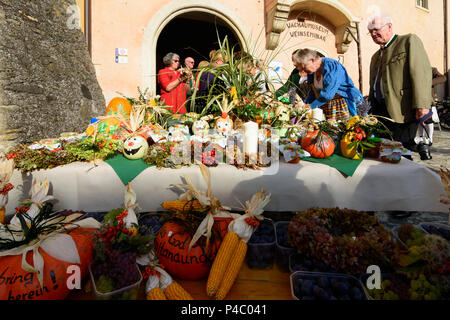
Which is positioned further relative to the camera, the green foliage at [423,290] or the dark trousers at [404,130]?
the dark trousers at [404,130]

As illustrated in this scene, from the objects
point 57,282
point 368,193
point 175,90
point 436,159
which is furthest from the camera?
point 436,159

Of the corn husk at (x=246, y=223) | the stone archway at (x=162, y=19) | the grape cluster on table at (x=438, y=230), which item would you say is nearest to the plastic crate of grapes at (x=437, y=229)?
the grape cluster on table at (x=438, y=230)

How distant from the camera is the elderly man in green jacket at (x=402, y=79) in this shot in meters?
2.36

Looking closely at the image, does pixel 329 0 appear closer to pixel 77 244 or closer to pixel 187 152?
pixel 187 152

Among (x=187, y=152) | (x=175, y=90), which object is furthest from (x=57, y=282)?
(x=175, y=90)

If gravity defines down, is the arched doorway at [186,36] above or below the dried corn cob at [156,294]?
above

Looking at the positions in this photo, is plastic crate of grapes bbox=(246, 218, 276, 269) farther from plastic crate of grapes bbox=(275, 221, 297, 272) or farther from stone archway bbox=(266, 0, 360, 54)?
stone archway bbox=(266, 0, 360, 54)

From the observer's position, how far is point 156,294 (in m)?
1.01

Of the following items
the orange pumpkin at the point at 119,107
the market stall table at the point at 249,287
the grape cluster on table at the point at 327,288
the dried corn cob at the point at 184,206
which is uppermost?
the orange pumpkin at the point at 119,107

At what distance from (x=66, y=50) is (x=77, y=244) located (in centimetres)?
369

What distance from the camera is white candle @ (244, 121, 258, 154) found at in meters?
1.72

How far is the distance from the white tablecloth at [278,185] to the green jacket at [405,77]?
41.4 inches

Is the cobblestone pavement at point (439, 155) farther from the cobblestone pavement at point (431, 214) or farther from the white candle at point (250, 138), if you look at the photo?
the white candle at point (250, 138)

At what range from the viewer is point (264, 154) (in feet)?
5.77
